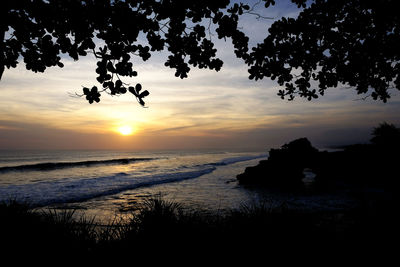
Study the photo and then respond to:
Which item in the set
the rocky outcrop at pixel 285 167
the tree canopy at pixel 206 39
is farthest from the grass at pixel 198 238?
the rocky outcrop at pixel 285 167

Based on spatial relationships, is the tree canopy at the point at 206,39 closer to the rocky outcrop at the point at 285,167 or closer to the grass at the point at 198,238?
the grass at the point at 198,238

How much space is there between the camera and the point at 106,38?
3930 mm

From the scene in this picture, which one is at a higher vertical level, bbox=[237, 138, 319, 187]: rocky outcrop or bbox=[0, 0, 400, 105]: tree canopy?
bbox=[0, 0, 400, 105]: tree canopy

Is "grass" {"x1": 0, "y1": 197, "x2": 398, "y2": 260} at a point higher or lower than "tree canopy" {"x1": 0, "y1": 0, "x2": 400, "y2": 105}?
lower

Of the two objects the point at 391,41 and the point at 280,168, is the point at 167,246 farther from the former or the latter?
the point at 280,168

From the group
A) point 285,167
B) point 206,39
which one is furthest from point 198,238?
point 285,167

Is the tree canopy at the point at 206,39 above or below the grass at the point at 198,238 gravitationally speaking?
above

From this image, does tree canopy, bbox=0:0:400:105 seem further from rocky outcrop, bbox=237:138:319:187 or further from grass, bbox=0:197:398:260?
rocky outcrop, bbox=237:138:319:187

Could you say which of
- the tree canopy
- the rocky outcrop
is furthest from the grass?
the rocky outcrop

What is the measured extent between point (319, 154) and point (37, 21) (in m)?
19.6

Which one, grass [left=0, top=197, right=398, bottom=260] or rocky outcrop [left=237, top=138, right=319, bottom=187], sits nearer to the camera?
grass [left=0, top=197, right=398, bottom=260]

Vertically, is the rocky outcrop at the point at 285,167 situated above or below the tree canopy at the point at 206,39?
below

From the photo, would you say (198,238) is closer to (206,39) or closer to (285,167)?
(206,39)

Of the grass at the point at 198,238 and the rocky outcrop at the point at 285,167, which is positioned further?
the rocky outcrop at the point at 285,167
